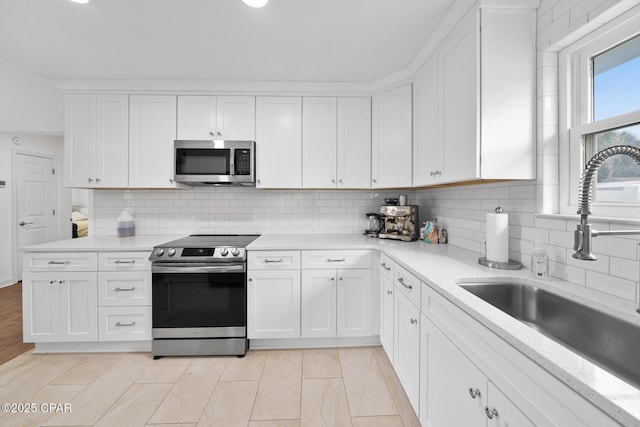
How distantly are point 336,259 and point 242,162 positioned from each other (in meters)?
1.23

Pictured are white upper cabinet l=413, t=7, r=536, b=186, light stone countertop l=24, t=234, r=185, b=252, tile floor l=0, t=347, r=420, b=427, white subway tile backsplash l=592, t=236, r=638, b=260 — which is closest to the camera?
white subway tile backsplash l=592, t=236, r=638, b=260

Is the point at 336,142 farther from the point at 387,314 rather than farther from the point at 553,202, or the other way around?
the point at 553,202

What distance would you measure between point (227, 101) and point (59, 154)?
4.11 meters

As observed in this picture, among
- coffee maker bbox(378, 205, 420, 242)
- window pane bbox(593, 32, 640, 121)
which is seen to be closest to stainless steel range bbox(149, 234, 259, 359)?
coffee maker bbox(378, 205, 420, 242)

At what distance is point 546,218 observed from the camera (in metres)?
1.47

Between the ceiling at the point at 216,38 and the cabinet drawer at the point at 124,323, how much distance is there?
2026mm

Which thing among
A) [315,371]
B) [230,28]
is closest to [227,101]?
[230,28]

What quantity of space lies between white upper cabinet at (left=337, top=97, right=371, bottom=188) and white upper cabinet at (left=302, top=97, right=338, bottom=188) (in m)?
0.06

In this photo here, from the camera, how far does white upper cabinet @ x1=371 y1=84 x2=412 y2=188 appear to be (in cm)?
252

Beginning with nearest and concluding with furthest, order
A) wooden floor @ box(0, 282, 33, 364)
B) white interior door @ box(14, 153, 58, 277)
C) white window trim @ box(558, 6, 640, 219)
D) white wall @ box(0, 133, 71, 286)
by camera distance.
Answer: white window trim @ box(558, 6, 640, 219) < wooden floor @ box(0, 282, 33, 364) < white wall @ box(0, 133, 71, 286) < white interior door @ box(14, 153, 58, 277)

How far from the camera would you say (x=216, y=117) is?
2.70m

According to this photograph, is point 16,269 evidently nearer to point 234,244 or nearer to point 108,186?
point 108,186

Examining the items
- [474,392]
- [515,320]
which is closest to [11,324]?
[474,392]

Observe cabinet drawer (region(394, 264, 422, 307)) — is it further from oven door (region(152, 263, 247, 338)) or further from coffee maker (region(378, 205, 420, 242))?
oven door (region(152, 263, 247, 338))
